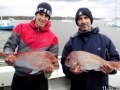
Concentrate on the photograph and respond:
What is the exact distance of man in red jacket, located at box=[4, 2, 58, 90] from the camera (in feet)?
16.2

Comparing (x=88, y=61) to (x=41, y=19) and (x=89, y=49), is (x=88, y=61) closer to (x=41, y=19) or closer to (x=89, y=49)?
(x=89, y=49)

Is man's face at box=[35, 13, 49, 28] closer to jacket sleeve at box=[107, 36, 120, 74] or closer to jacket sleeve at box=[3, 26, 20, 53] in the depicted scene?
jacket sleeve at box=[3, 26, 20, 53]

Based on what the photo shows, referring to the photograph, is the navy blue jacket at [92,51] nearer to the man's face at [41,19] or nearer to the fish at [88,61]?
the fish at [88,61]

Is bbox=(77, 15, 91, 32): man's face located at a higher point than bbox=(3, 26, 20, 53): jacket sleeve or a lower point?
higher

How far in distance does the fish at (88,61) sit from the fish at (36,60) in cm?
30

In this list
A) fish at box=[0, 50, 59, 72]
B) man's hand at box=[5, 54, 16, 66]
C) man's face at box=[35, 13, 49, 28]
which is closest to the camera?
man's hand at box=[5, 54, 16, 66]

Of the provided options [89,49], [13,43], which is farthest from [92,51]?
[13,43]

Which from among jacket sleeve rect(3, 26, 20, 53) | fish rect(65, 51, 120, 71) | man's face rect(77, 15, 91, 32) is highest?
man's face rect(77, 15, 91, 32)

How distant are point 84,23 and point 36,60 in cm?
94

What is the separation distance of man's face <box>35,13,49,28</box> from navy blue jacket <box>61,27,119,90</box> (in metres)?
0.52

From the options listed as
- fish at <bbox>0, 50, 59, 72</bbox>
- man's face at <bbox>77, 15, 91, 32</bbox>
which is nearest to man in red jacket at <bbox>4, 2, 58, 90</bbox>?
fish at <bbox>0, 50, 59, 72</bbox>

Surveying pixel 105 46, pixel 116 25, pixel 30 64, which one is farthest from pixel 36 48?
pixel 116 25

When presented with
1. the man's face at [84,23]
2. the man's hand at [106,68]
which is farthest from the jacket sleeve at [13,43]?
the man's hand at [106,68]

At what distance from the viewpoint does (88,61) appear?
15.8ft
